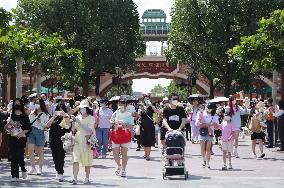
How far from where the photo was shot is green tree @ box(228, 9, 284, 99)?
Answer: 23469 mm

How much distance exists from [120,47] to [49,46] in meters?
18.9

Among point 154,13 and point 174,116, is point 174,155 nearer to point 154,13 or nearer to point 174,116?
point 174,116

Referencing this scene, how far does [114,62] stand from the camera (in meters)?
49.6

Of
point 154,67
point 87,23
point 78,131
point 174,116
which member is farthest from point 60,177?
point 154,67

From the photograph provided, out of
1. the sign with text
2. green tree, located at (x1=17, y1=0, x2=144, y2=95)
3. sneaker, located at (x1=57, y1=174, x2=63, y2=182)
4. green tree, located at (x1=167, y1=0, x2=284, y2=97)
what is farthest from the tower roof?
sneaker, located at (x1=57, y1=174, x2=63, y2=182)

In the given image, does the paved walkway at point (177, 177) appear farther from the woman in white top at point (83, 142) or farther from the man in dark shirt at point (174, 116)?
the man in dark shirt at point (174, 116)

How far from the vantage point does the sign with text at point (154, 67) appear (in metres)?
72.2

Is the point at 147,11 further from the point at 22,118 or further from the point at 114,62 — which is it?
the point at 22,118

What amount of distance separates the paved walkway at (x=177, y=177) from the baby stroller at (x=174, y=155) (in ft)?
0.56

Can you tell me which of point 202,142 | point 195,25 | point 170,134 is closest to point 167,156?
point 170,134

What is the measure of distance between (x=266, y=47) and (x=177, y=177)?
10.9m

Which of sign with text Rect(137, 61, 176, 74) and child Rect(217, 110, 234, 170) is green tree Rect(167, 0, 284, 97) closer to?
sign with text Rect(137, 61, 176, 74)

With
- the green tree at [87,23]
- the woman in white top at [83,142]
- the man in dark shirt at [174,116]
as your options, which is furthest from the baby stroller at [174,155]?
the green tree at [87,23]

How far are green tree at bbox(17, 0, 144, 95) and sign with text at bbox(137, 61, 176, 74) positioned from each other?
22.1 m
